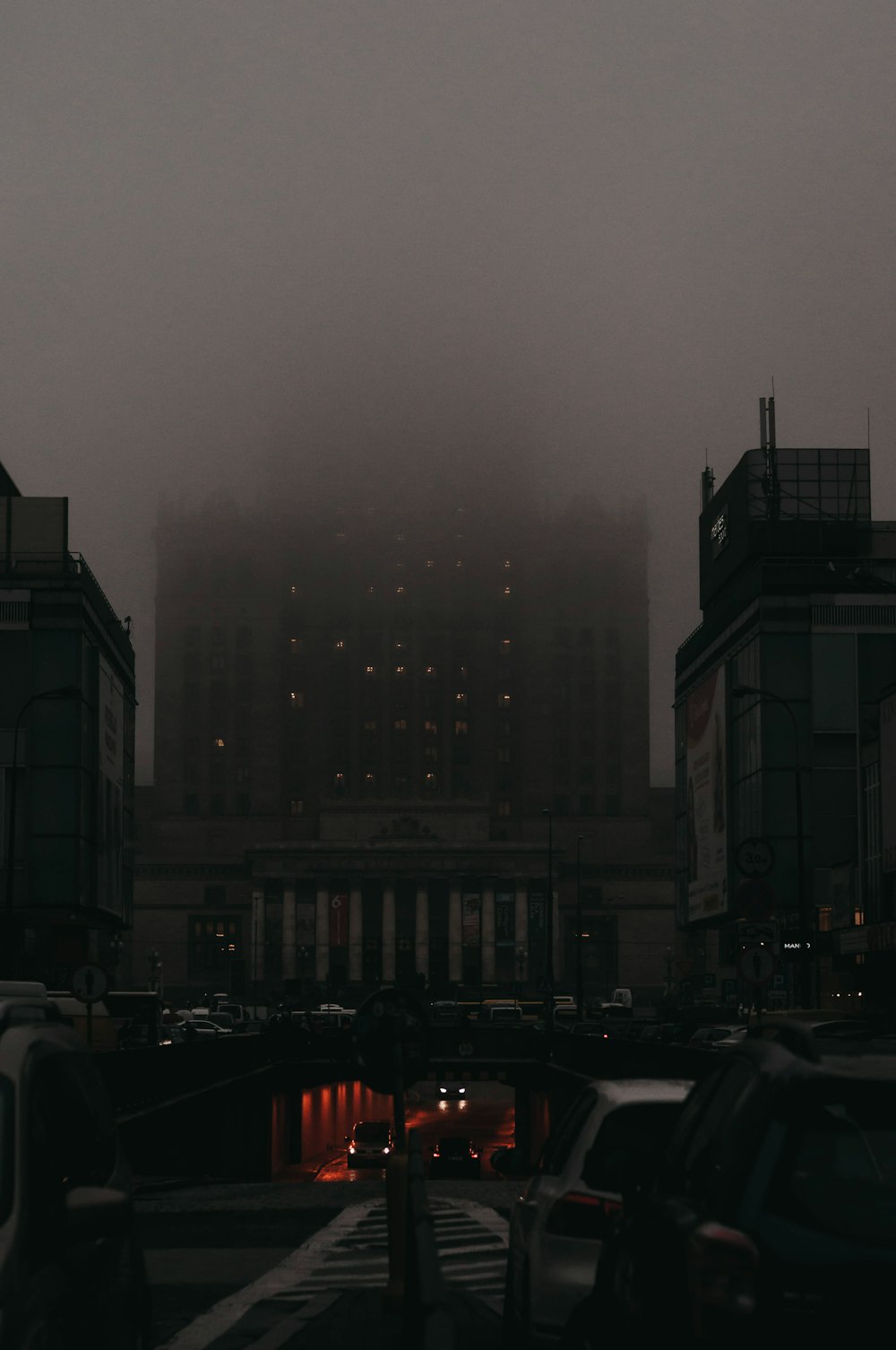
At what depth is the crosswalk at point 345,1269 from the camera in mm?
14195

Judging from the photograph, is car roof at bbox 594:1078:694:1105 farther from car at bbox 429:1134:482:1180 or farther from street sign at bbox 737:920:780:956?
car at bbox 429:1134:482:1180

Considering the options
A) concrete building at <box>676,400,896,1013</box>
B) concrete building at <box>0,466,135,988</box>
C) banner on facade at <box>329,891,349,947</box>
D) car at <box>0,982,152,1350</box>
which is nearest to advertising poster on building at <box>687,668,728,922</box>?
concrete building at <box>676,400,896,1013</box>

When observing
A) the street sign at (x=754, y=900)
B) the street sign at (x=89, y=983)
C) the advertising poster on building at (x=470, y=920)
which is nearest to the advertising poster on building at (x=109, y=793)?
the advertising poster on building at (x=470, y=920)

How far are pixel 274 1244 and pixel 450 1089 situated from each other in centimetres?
10044

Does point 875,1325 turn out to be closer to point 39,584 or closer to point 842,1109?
point 842,1109

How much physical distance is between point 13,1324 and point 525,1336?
4.62 m

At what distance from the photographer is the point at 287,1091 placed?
Answer: 84062 millimetres

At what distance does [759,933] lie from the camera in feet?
107

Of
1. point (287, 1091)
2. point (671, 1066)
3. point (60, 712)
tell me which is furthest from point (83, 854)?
point (671, 1066)

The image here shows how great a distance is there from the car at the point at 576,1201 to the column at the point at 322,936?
615 feet

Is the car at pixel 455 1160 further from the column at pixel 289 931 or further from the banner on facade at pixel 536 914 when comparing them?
the column at pixel 289 931

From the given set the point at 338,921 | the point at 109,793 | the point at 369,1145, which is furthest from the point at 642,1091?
the point at 338,921

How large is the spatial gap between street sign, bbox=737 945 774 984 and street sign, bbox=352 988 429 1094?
16.1 m

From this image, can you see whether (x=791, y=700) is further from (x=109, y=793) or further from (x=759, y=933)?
(x=759, y=933)
